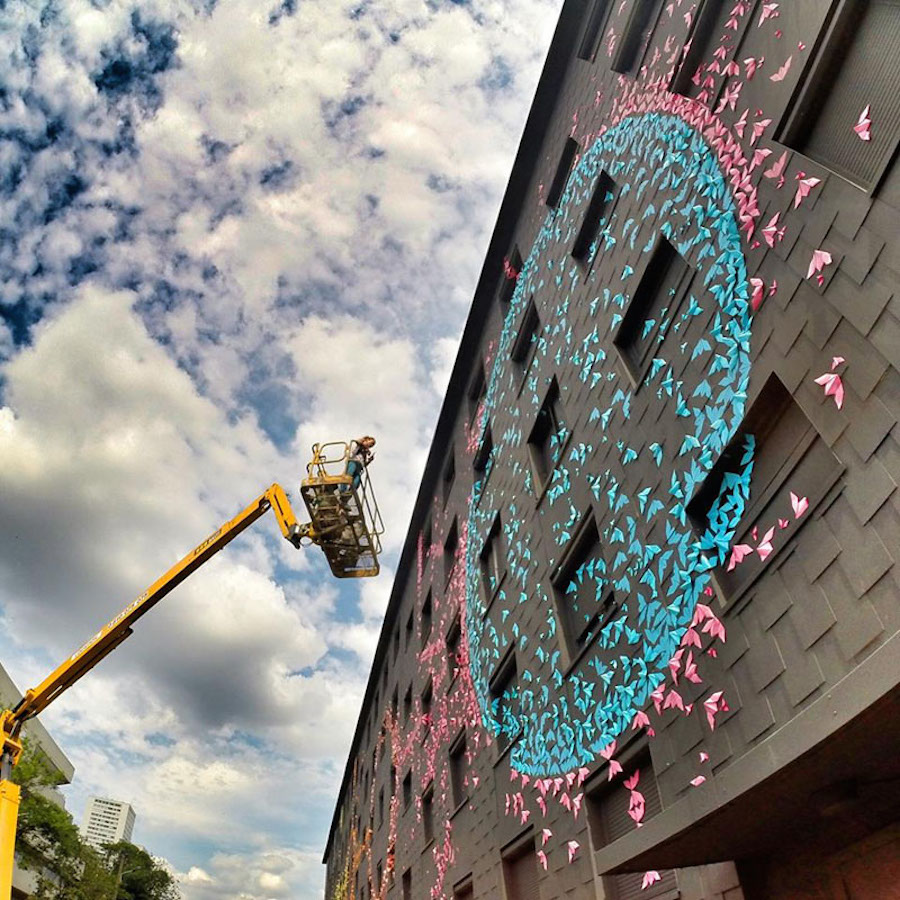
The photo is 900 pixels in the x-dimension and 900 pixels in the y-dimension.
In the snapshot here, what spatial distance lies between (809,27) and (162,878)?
103 metres

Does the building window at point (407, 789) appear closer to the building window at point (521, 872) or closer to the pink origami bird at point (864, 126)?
the building window at point (521, 872)

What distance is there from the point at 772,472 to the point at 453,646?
15033 mm

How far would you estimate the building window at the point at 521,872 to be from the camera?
11.9 metres

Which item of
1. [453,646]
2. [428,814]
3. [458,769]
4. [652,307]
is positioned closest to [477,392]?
[453,646]

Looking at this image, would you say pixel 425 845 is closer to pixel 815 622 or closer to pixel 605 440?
pixel 605 440

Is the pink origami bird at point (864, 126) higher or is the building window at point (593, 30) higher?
the building window at point (593, 30)

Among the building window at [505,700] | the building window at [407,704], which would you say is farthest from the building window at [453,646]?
the building window at [407,704]

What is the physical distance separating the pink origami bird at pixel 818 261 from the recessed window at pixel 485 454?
12.1 meters

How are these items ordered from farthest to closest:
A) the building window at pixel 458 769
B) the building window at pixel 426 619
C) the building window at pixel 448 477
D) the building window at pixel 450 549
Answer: the building window at pixel 426 619 → the building window at pixel 448 477 → the building window at pixel 450 549 → the building window at pixel 458 769

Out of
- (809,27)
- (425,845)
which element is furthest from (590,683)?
(425,845)

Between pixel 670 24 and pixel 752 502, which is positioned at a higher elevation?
pixel 670 24

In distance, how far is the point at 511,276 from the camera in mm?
17344

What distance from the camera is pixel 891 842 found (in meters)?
5.23

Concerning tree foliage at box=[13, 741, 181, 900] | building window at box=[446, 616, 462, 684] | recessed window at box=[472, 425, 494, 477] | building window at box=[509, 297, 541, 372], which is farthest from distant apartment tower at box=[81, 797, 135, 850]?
building window at box=[509, 297, 541, 372]
